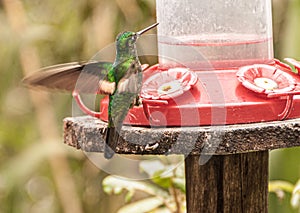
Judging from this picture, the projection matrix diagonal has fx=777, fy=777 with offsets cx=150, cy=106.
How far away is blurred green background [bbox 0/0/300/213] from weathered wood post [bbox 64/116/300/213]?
1414 mm

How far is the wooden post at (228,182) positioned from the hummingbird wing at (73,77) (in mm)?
284

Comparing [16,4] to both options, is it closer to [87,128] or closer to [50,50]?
[50,50]

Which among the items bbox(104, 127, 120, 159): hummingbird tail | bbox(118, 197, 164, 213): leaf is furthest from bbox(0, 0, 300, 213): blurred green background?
bbox(104, 127, 120, 159): hummingbird tail

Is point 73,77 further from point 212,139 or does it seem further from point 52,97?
point 52,97

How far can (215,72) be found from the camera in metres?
1.76

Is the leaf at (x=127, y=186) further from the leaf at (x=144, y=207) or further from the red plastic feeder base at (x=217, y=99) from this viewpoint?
the red plastic feeder base at (x=217, y=99)

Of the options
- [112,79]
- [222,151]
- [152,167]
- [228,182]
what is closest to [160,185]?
[152,167]

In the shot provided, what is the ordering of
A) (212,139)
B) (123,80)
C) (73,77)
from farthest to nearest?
(73,77), (123,80), (212,139)

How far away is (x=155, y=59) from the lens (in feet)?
10.3

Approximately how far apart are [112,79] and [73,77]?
0.12 meters

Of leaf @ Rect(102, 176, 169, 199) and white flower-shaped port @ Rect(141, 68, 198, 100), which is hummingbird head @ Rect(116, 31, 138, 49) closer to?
white flower-shaped port @ Rect(141, 68, 198, 100)

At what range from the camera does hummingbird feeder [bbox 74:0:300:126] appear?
158 centimetres

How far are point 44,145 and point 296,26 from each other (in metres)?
1.14

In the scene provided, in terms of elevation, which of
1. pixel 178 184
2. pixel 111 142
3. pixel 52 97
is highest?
pixel 111 142
